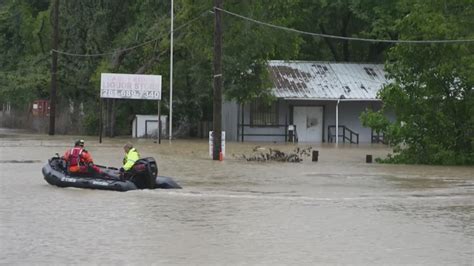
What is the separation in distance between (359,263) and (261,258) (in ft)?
4.27

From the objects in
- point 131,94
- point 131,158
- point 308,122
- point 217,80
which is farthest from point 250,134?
point 131,158

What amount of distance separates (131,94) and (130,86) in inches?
18.5

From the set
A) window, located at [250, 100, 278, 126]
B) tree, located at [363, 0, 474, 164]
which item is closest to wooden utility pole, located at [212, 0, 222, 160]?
tree, located at [363, 0, 474, 164]

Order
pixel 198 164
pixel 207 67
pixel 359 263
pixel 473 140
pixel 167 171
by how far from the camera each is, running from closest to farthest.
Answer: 1. pixel 359 263
2. pixel 167 171
3. pixel 198 164
4. pixel 473 140
5. pixel 207 67

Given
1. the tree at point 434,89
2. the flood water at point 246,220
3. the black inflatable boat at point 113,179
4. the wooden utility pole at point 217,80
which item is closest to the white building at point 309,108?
the tree at point 434,89

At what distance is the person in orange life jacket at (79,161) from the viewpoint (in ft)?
61.1

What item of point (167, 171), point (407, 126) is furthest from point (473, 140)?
point (167, 171)

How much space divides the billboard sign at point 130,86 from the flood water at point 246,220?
1809 centimetres

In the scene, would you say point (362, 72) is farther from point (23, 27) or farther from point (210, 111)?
point (23, 27)

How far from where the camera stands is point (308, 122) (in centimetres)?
4944

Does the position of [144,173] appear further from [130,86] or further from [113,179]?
[130,86]

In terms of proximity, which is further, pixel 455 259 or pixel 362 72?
pixel 362 72

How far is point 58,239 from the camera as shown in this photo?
11.8 meters

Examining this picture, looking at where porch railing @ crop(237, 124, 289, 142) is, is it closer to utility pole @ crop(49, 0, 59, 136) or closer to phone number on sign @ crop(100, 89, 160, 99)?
phone number on sign @ crop(100, 89, 160, 99)
